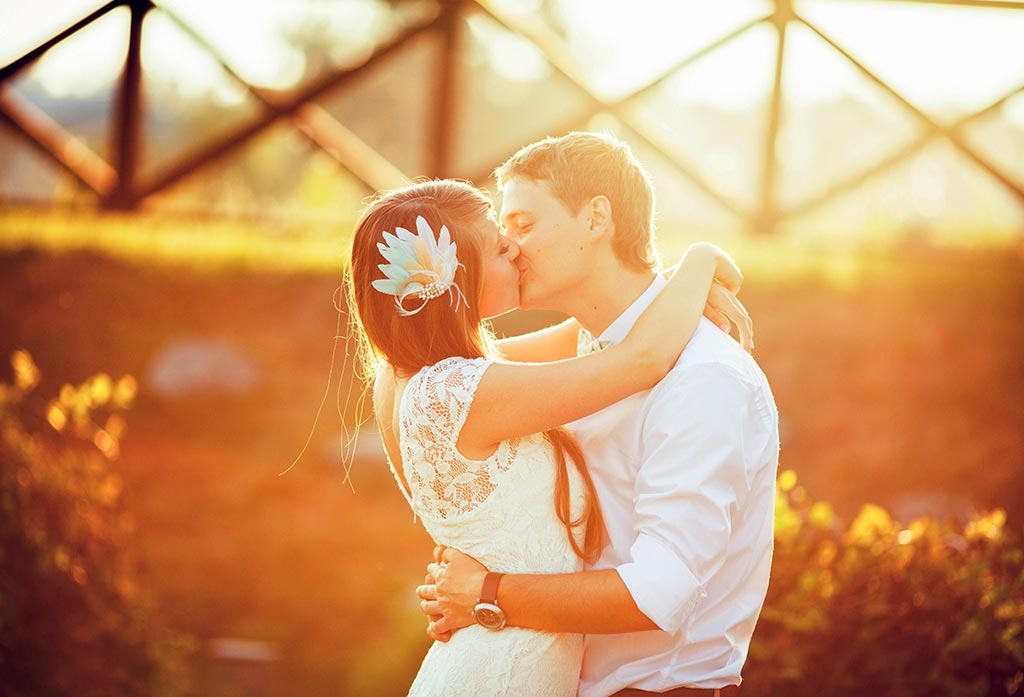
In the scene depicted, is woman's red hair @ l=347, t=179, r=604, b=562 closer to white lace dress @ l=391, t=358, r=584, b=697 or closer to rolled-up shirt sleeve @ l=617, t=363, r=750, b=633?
white lace dress @ l=391, t=358, r=584, b=697

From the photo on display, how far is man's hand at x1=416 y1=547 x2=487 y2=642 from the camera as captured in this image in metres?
2.86

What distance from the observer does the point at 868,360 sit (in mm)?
6082

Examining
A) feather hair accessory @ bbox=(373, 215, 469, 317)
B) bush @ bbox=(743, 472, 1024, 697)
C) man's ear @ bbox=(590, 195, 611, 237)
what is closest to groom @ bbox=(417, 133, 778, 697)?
man's ear @ bbox=(590, 195, 611, 237)

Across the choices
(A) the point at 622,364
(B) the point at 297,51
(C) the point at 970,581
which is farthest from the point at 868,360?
(B) the point at 297,51

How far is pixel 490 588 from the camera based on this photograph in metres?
2.83

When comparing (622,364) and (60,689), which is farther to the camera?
(60,689)

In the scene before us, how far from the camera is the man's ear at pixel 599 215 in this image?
3109 millimetres

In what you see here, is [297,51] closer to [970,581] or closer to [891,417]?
[891,417]

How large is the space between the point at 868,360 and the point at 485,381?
12.4 ft

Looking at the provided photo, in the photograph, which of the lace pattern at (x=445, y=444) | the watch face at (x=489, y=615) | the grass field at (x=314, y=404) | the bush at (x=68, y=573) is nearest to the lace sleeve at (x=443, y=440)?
the lace pattern at (x=445, y=444)

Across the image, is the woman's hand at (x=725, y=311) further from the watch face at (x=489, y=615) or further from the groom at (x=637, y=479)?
the watch face at (x=489, y=615)

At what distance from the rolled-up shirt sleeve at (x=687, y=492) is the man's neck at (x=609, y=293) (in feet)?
1.51

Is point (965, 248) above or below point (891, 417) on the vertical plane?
above

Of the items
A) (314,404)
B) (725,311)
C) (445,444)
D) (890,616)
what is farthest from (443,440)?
(314,404)
